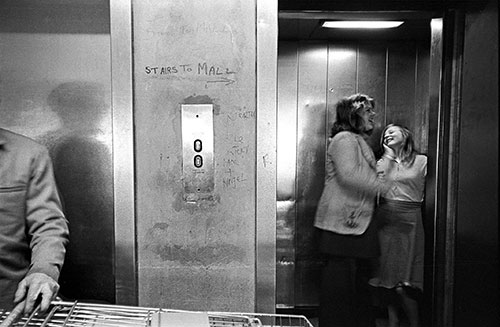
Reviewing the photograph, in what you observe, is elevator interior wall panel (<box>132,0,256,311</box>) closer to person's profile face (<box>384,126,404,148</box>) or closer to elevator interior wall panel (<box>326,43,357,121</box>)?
elevator interior wall panel (<box>326,43,357,121</box>)

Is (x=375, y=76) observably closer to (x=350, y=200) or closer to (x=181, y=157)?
(x=350, y=200)

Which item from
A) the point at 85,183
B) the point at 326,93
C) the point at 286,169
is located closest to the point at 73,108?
the point at 85,183

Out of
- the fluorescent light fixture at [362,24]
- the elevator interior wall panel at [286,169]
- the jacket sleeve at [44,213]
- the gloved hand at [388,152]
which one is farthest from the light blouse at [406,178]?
the jacket sleeve at [44,213]

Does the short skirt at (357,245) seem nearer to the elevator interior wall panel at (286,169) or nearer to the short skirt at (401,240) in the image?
the short skirt at (401,240)

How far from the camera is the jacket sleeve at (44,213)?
2.16 metres

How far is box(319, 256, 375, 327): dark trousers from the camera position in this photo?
289 cm

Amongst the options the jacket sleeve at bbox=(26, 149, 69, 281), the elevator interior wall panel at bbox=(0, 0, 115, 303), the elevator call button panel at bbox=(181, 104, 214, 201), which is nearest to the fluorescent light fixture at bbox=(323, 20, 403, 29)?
the elevator call button panel at bbox=(181, 104, 214, 201)

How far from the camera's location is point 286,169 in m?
2.88

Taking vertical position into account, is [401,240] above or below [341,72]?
below

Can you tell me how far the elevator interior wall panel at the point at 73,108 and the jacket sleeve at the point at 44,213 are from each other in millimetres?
298

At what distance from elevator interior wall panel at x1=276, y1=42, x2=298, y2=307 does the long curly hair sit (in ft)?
0.69

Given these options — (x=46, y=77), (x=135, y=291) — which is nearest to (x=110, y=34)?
(x=46, y=77)

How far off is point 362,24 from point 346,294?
1328 mm

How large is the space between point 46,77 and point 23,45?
17 centimetres
